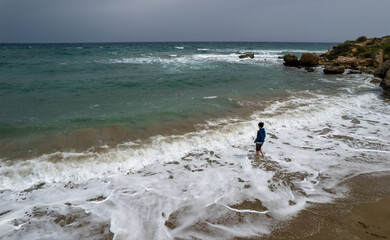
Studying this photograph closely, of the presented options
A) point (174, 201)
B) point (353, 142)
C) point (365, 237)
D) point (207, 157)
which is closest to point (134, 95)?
point (207, 157)

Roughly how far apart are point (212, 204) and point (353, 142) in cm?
656

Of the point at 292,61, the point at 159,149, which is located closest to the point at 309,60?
the point at 292,61

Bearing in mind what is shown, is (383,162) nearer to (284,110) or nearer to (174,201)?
(284,110)

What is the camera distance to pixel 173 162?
24.4 ft

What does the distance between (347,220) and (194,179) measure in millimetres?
3626

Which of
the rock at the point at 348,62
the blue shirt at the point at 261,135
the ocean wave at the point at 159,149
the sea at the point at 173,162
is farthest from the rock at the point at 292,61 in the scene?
the blue shirt at the point at 261,135

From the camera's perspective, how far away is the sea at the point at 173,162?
4902mm

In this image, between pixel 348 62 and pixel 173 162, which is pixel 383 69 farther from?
pixel 173 162

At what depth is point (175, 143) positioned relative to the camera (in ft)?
27.6

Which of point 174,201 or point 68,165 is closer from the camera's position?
point 174,201

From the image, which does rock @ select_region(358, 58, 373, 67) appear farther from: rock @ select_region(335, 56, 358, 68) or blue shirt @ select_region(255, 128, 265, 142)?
blue shirt @ select_region(255, 128, 265, 142)

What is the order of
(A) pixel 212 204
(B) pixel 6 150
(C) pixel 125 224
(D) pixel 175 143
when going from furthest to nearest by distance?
1. (D) pixel 175 143
2. (B) pixel 6 150
3. (A) pixel 212 204
4. (C) pixel 125 224

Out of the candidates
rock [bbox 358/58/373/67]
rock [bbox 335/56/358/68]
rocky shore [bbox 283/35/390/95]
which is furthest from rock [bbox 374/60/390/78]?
rock [bbox 358/58/373/67]

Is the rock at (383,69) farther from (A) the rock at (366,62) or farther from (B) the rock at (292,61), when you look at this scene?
(B) the rock at (292,61)
